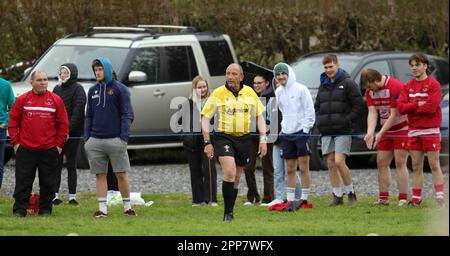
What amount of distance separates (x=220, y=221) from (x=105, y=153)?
1.74m

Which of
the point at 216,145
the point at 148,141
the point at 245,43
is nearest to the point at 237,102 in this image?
the point at 216,145

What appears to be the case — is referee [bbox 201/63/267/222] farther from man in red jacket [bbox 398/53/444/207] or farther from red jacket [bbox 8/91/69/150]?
man in red jacket [bbox 398/53/444/207]

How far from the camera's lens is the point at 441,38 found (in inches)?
1030

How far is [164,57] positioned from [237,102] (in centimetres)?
792

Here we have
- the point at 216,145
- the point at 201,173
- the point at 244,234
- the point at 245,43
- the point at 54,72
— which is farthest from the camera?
the point at 245,43

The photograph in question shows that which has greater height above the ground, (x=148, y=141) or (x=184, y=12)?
(x=184, y=12)

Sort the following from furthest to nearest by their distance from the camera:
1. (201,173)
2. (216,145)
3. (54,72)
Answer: (54,72) < (201,173) < (216,145)

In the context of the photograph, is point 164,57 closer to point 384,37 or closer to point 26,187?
point 384,37

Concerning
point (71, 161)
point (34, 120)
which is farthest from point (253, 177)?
point (34, 120)

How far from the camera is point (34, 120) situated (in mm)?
15992

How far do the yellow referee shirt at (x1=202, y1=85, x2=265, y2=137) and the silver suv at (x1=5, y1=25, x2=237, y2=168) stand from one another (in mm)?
6860

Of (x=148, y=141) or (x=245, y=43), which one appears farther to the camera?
(x=245, y=43)

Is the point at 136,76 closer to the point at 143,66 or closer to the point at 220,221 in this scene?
the point at 143,66

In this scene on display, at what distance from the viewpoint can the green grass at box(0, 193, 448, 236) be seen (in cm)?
1402
